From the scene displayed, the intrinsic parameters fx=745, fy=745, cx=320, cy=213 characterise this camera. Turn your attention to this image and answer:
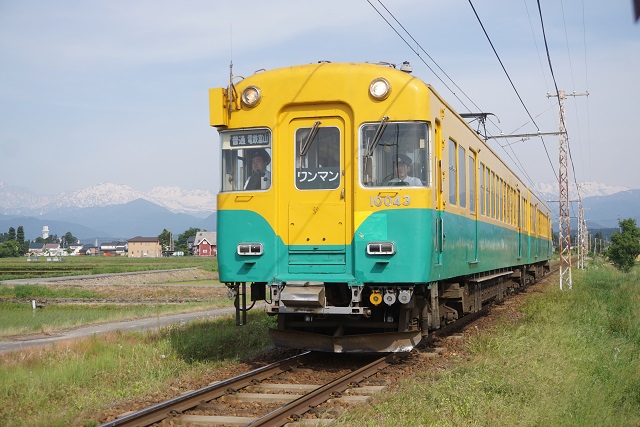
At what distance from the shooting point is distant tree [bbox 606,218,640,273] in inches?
2977

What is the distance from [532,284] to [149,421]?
28112 mm

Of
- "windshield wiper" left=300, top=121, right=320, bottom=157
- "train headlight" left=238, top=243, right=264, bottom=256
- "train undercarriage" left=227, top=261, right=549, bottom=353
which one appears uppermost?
"windshield wiper" left=300, top=121, right=320, bottom=157

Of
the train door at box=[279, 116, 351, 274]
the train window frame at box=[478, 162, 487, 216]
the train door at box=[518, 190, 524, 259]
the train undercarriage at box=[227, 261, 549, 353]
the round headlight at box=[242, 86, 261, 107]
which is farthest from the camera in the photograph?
the train door at box=[518, 190, 524, 259]

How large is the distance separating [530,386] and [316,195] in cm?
364

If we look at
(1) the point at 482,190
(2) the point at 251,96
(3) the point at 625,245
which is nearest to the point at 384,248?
(2) the point at 251,96

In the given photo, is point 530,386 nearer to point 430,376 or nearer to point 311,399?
point 430,376

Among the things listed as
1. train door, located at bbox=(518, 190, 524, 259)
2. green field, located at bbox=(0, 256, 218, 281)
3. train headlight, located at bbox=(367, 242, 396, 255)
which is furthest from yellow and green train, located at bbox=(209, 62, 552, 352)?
green field, located at bbox=(0, 256, 218, 281)

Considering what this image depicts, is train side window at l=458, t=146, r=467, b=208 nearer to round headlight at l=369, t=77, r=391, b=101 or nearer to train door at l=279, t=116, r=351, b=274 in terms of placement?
round headlight at l=369, t=77, r=391, b=101

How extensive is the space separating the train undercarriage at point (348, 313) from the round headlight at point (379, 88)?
8.02ft

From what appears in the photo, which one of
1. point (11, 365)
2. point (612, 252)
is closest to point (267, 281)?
point (11, 365)

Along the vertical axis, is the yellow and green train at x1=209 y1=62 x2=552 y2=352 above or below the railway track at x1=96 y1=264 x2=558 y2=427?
above

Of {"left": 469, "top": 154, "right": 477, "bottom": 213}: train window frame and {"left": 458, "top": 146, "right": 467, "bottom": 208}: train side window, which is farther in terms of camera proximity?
{"left": 469, "top": 154, "right": 477, "bottom": 213}: train window frame

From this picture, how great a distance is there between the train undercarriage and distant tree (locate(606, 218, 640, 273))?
7068 centimetres

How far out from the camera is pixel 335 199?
970 centimetres
